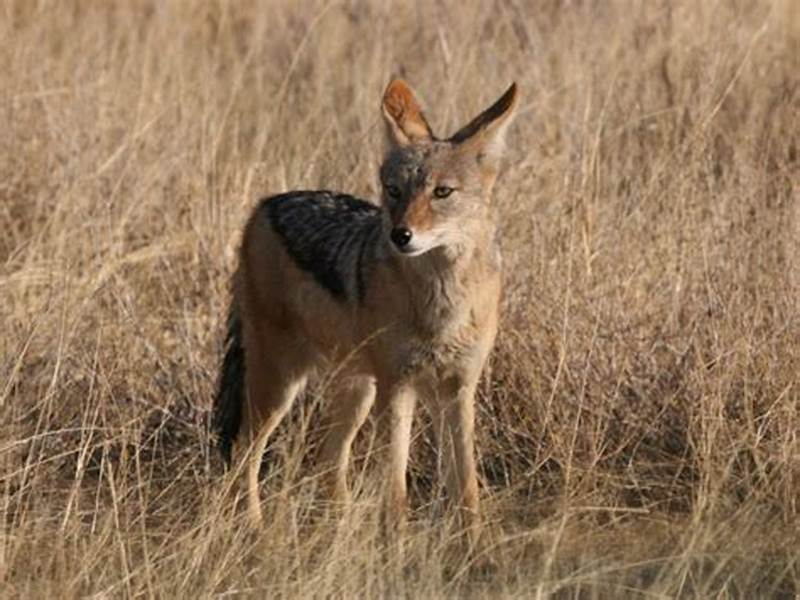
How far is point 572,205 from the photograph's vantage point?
7.29 m

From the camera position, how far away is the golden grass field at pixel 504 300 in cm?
531

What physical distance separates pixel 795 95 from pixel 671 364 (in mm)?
2042

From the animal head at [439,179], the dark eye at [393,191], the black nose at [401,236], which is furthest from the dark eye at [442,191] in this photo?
the black nose at [401,236]

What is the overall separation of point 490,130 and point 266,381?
115 centimetres

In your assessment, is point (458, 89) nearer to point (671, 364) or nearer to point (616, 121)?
point (616, 121)

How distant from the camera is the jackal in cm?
586

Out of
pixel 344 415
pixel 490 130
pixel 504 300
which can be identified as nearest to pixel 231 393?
pixel 344 415

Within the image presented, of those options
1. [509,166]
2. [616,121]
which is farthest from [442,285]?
[616,121]

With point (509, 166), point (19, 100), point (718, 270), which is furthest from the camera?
point (19, 100)

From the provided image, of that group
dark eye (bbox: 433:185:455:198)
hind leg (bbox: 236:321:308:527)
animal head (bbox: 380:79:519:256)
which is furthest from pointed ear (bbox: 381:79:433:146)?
hind leg (bbox: 236:321:308:527)

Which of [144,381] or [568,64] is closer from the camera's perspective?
[144,381]

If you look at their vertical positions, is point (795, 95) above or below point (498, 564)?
above

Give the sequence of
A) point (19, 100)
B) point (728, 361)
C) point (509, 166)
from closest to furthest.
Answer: point (728, 361) < point (509, 166) < point (19, 100)

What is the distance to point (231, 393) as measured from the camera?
6516mm
